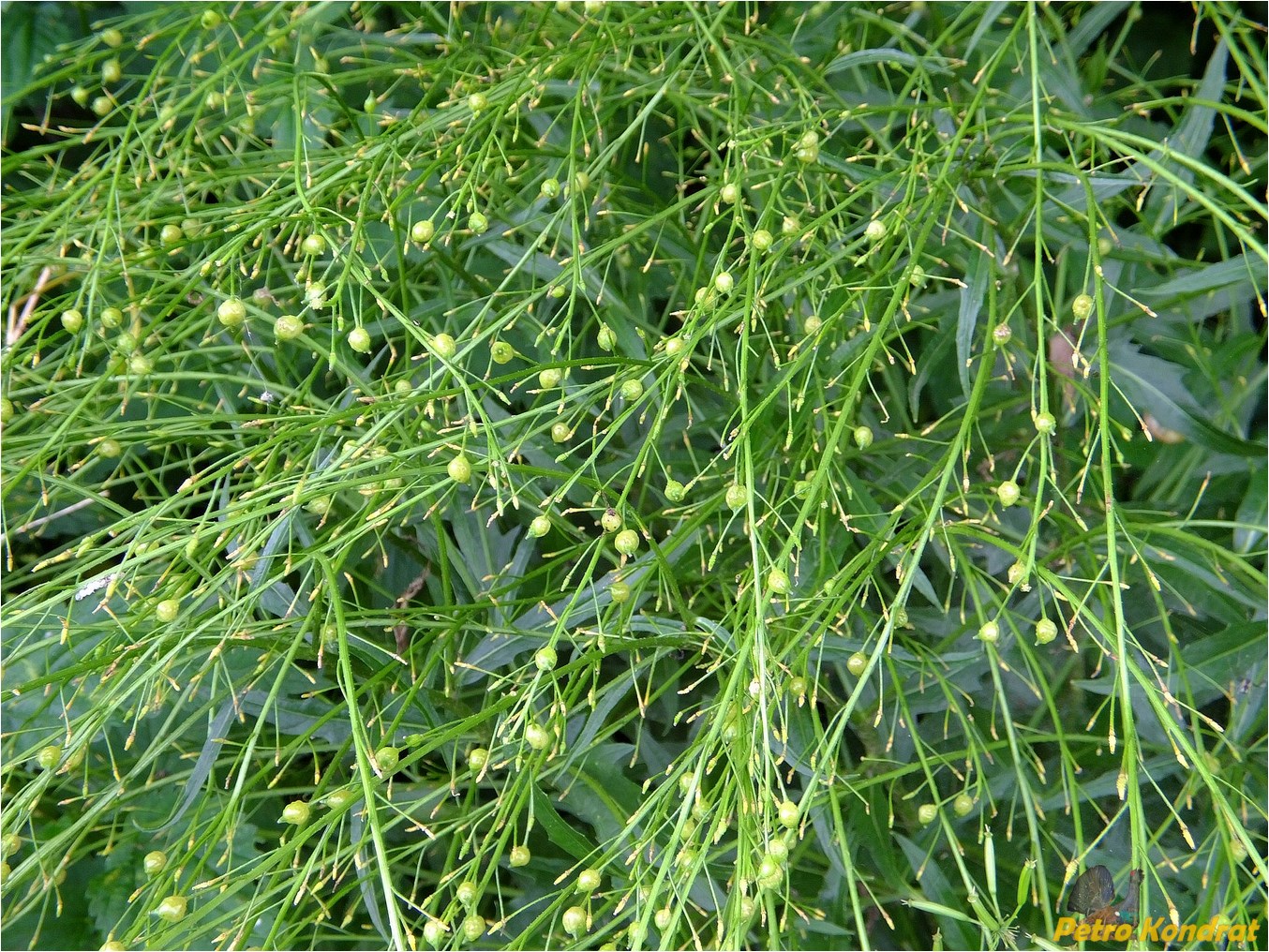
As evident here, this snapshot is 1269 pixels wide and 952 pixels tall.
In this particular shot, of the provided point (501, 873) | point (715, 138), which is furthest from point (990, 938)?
point (715, 138)

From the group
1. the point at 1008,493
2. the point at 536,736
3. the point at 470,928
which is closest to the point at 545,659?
the point at 536,736

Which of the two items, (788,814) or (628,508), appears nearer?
(788,814)

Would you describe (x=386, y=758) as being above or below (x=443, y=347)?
below

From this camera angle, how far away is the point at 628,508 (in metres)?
0.59

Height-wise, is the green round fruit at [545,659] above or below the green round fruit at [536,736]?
above

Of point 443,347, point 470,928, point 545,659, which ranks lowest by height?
point 470,928

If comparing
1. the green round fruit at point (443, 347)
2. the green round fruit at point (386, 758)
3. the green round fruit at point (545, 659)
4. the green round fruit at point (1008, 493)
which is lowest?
the green round fruit at point (386, 758)

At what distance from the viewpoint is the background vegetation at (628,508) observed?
22.4 inches

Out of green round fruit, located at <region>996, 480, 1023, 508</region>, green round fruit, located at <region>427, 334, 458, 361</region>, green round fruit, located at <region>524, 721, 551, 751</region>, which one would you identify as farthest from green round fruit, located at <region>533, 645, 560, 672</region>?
green round fruit, located at <region>996, 480, 1023, 508</region>

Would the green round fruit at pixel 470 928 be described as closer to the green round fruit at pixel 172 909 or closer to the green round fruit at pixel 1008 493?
the green round fruit at pixel 172 909

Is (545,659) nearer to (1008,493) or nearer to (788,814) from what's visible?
Result: (788,814)

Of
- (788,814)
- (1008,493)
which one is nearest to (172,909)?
(788,814)

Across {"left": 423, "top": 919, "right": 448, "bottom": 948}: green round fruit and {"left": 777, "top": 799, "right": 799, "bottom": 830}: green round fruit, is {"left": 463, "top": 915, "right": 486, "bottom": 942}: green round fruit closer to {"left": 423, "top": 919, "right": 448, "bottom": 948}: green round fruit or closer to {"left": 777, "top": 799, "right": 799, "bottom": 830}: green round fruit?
{"left": 423, "top": 919, "right": 448, "bottom": 948}: green round fruit

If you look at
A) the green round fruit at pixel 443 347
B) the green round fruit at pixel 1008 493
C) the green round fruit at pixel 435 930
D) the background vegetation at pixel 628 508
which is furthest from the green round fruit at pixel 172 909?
the green round fruit at pixel 1008 493
